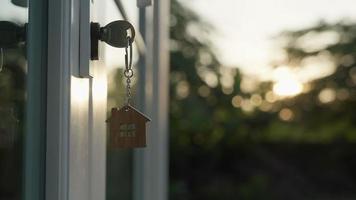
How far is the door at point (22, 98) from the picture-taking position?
0.51 meters

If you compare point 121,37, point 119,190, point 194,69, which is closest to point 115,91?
point 119,190

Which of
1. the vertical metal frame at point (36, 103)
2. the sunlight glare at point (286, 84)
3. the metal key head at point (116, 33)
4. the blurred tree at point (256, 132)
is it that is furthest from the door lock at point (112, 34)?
the sunlight glare at point (286, 84)

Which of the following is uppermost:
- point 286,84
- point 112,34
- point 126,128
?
point 286,84

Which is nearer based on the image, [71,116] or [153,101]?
[71,116]

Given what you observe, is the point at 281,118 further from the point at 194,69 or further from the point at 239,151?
the point at 194,69

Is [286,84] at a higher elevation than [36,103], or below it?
higher

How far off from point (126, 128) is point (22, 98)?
7.3 inches

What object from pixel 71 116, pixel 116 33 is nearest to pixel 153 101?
pixel 116 33

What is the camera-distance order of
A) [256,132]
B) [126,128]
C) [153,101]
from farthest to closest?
1. [256,132]
2. [153,101]
3. [126,128]

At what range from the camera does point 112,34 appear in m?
0.71

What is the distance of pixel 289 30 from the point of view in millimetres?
3900

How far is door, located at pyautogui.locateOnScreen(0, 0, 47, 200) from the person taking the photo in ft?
1.66

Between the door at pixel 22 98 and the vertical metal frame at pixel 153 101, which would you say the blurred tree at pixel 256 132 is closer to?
the vertical metal frame at pixel 153 101

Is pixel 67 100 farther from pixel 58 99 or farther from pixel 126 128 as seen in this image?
pixel 126 128
